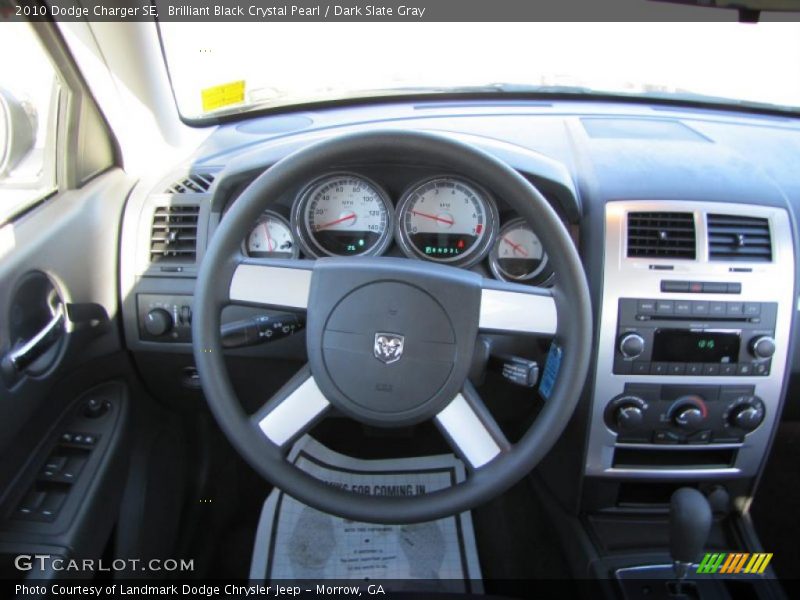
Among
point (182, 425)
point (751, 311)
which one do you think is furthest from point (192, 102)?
point (751, 311)

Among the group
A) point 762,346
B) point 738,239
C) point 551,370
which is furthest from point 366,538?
point 738,239

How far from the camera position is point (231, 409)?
1.25 metres

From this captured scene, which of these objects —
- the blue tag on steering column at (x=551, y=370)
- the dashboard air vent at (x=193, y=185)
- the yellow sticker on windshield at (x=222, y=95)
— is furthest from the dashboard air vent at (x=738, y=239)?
the yellow sticker on windshield at (x=222, y=95)

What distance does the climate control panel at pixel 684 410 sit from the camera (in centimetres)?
160

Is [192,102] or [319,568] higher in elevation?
[192,102]

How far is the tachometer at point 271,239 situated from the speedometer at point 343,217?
66mm

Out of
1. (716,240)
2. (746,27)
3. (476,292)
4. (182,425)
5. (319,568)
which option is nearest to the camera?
(476,292)

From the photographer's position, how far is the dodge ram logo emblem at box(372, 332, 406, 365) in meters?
1.24

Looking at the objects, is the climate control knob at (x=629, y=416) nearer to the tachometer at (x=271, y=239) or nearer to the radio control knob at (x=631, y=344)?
the radio control knob at (x=631, y=344)

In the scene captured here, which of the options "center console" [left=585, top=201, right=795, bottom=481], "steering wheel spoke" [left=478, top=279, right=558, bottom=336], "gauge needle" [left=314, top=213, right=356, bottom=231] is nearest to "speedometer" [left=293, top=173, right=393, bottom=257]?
"gauge needle" [left=314, top=213, right=356, bottom=231]

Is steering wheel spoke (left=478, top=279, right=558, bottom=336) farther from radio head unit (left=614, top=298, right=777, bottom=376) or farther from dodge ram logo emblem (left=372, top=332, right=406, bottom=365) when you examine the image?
radio head unit (left=614, top=298, right=777, bottom=376)

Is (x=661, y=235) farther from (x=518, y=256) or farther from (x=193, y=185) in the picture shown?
(x=193, y=185)

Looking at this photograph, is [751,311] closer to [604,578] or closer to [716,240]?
[716,240]

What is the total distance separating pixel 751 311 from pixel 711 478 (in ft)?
1.66
